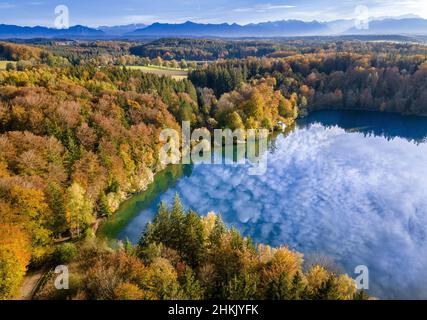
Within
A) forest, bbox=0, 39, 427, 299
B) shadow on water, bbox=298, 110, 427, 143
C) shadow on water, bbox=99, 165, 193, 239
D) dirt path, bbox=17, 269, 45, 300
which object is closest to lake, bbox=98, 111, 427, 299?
shadow on water, bbox=99, 165, 193, 239

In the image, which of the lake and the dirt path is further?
the lake

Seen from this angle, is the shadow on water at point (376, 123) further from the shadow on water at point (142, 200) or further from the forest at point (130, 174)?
the shadow on water at point (142, 200)

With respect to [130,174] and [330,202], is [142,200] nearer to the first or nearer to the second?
[130,174]

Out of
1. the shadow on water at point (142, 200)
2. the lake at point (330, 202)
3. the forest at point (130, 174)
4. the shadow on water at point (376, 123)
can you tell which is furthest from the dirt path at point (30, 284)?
the shadow on water at point (376, 123)

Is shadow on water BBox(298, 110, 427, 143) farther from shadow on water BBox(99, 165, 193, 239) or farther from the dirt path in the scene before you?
the dirt path

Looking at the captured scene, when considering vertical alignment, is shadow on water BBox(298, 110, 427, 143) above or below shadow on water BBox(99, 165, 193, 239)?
above

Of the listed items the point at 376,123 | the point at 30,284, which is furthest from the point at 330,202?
the point at 376,123
